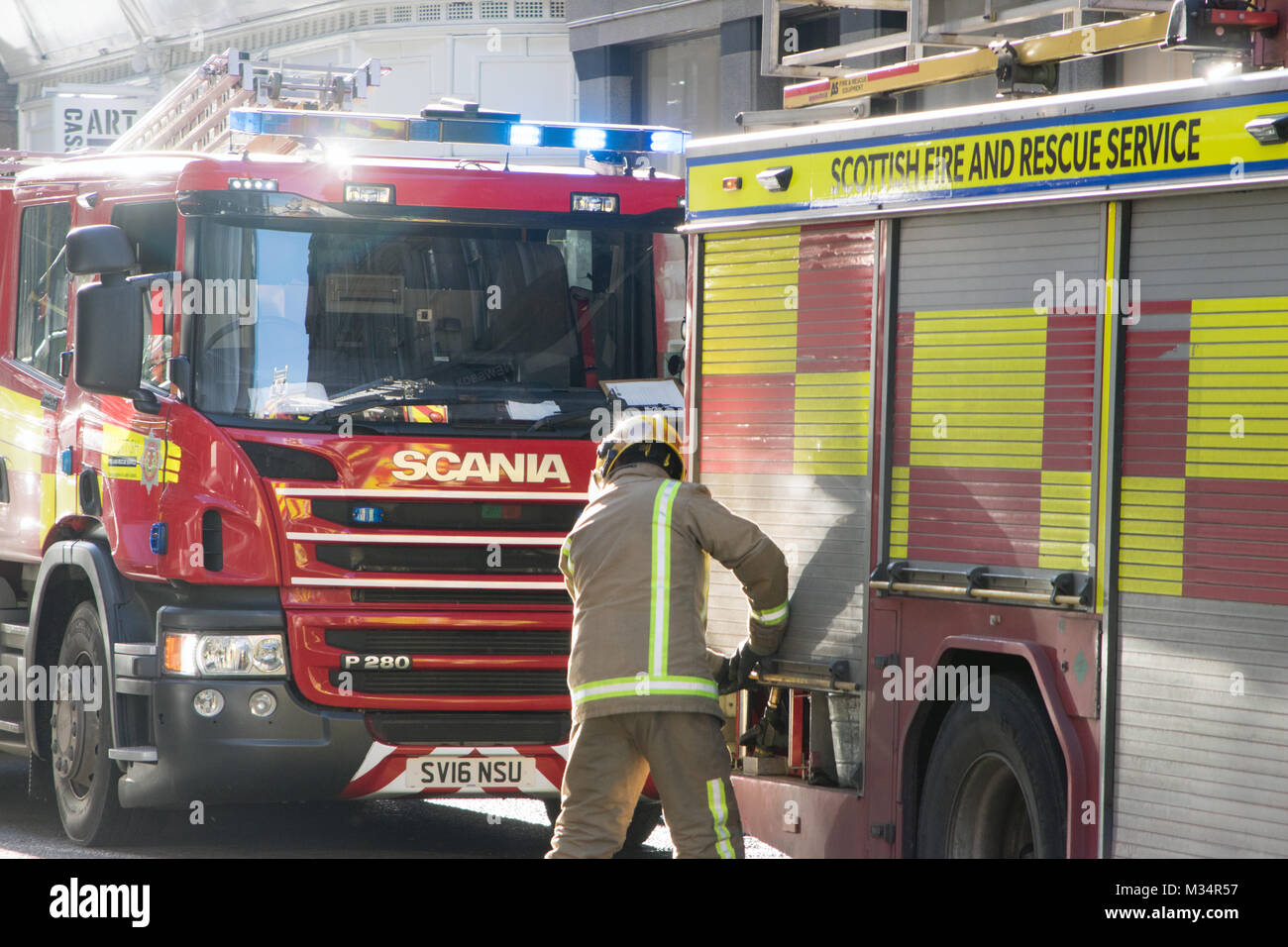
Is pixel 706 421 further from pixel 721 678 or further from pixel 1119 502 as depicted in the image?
pixel 1119 502

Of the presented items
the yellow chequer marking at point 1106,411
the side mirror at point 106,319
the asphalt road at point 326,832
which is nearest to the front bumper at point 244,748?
the asphalt road at point 326,832

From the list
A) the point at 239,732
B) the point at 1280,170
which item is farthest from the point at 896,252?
the point at 239,732

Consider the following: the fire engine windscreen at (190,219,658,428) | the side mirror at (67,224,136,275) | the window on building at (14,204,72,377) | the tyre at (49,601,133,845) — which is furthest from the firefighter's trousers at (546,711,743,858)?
the window on building at (14,204,72,377)

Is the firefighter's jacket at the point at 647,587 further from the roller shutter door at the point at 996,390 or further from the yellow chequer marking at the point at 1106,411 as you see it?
the yellow chequer marking at the point at 1106,411

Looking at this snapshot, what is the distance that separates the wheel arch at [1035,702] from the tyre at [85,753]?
3.66 metres

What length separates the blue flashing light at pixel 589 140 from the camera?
9.14 m

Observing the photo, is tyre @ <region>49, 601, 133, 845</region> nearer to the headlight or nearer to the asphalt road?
the asphalt road

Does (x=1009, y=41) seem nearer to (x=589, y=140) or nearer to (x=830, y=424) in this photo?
(x=830, y=424)

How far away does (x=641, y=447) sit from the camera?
21.8 ft

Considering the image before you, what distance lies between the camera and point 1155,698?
5695 millimetres

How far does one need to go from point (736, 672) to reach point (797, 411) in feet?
3.32

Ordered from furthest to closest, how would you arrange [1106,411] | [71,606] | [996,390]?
[71,606]
[996,390]
[1106,411]

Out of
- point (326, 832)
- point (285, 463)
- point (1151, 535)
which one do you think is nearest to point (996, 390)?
point (1151, 535)
